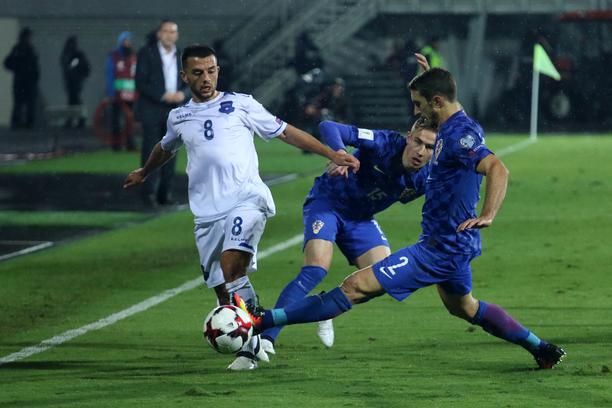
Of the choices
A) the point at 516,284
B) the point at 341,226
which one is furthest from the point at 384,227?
the point at 341,226

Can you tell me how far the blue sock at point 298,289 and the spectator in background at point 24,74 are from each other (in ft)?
104

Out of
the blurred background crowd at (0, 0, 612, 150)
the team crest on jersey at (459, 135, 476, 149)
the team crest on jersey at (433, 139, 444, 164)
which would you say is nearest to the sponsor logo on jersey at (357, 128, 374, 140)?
the team crest on jersey at (433, 139, 444, 164)

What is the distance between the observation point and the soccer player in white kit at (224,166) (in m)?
9.28

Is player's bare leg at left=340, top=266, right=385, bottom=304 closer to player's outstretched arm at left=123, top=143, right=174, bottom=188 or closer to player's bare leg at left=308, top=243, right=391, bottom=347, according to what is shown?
player's bare leg at left=308, top=243, right=391, bottom=347

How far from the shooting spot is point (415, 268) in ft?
28.1

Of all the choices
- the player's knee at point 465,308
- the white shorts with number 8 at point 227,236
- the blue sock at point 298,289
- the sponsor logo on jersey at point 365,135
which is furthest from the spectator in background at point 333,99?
the player's knee at point 465,308

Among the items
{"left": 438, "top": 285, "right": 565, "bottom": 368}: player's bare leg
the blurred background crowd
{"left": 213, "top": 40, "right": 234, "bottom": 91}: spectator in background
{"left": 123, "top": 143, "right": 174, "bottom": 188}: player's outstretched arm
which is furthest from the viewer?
the blurred background crowd

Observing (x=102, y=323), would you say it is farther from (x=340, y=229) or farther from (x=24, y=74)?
(x=24, y=74)

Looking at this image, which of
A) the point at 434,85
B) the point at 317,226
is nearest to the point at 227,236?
the point at 317,226

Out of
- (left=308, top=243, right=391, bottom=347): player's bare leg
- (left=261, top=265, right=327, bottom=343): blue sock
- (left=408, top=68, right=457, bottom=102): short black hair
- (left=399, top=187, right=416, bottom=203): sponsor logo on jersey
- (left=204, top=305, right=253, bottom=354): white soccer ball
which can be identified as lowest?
(left=308, top=243, right=391, bottom=347): player's bare leg

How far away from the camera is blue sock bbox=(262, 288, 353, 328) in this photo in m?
8.66

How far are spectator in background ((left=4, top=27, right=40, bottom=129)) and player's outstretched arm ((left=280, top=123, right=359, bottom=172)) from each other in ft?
105

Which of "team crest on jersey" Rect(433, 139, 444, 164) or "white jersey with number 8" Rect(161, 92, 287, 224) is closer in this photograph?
"team crest on jersey" Rect(433, 139, 444, 164)

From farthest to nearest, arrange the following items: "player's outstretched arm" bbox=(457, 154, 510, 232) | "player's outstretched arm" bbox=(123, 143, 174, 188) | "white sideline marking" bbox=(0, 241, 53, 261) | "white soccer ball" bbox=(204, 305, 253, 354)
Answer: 1. "white sideline marking" bbox=(0, 241, 53, 261)
2. "player's outstretched arm" bbox=(123, 143, 174, 188)
3. "white soccer ball" bbox=(204, 305, 253, 354)
4. "player's outstretched arm" bbox=(457, 154, 510, 232)
